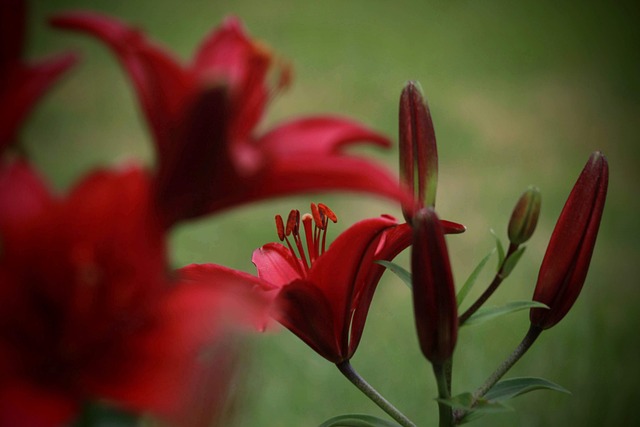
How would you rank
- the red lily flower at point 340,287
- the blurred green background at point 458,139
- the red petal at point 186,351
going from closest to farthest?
the red petal at point 186,351
the red lily flower at point 340,287
the blurred green background at point 458,139

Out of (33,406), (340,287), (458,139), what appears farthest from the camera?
(458,139)

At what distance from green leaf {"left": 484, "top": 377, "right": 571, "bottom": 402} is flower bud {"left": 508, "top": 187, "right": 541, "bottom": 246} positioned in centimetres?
5

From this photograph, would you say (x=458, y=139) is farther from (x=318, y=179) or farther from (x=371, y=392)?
(x=318, y=179)

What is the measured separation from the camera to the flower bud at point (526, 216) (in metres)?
0.31

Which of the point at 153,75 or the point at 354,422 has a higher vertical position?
the point at 153,75

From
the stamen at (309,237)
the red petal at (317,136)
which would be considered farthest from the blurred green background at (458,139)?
the red petal at (317,136)

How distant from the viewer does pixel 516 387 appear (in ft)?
0.95

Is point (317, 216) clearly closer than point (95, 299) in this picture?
No

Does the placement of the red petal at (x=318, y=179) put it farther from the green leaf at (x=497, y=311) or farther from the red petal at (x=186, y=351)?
the green leaf at (x=497, y=311)

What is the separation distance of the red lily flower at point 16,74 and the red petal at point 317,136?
0.05m

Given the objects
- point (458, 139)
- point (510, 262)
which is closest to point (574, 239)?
point (510, 262)

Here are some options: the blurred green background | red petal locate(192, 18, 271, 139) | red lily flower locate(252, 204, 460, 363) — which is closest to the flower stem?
red lily flower locate(252, 204, 460, 363)

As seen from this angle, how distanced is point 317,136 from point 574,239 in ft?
0.42

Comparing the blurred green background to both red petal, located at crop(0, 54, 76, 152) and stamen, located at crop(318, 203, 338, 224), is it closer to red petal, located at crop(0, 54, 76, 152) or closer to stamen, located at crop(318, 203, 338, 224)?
stamen, located at crop(318, 203, 338, 224)
